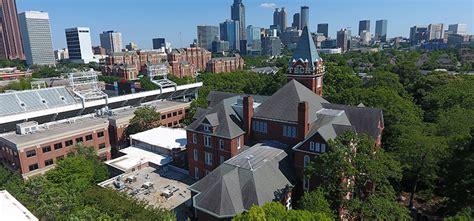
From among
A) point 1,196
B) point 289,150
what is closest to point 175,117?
point 289,150

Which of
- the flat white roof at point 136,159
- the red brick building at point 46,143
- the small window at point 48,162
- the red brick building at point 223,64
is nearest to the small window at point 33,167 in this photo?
the red brick building at point 46,143

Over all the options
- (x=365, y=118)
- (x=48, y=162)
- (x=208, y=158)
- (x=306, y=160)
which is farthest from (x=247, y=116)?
(x=48, y=162)

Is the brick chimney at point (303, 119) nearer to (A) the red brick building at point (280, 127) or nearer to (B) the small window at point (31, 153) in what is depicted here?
(A) the red brick building at point (280, 127)

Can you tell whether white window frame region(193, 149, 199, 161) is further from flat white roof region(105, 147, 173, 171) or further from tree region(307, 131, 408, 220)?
tree region(307, 131, 408, 220)

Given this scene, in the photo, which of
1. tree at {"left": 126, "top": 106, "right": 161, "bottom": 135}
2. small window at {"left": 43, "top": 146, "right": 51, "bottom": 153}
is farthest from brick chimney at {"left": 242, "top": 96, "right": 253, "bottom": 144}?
small window at {"left": 43, "top": 146, "right": 51, "bottom": 153}

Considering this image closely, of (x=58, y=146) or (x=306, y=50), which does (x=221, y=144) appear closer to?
(x=306, y=50)
